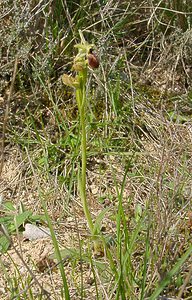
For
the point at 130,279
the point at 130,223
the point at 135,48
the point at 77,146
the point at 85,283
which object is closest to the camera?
the point at 130,279

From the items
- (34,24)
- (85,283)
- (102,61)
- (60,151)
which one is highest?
(34,24)

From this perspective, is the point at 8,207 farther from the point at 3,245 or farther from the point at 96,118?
the point at 96,118

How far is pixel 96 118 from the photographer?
7.42 ft

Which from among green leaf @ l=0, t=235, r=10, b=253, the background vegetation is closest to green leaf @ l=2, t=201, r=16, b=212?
the background vegetation

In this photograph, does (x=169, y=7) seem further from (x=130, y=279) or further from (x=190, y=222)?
(x=130, y=279)

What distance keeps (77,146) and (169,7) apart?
871 mm

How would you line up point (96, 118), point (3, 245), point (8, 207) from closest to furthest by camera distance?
point (3, 245), point (8, 207), point (96, 118)

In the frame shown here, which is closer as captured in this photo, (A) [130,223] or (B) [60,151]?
(A) [130,223]

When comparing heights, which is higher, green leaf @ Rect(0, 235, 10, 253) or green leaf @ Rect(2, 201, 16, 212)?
green leaf @ Rect(0, 235, 10, 253)

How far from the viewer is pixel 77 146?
2.08 meters

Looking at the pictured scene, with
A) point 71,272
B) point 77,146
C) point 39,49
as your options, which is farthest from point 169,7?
point 71,272

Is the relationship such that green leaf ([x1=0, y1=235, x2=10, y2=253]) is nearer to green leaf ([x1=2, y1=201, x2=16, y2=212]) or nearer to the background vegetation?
the background vegetation

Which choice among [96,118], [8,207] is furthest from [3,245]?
[96,118]

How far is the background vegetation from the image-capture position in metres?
1.86
